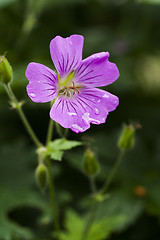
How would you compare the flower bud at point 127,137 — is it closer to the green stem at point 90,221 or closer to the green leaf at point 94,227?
the green stem at point 90,221

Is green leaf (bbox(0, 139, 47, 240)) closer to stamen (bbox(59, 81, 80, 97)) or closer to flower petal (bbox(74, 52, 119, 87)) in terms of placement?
stamen (bbox(59, 81, 80, 97))

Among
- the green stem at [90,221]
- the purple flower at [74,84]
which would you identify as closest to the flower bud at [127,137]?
the purple flower at [74,84]

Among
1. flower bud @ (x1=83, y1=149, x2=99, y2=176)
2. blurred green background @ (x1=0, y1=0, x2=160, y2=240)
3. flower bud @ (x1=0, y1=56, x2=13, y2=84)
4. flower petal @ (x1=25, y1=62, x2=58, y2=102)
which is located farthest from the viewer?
blurred green background @ (x1=0, y1=0, x2=160, y2=240)

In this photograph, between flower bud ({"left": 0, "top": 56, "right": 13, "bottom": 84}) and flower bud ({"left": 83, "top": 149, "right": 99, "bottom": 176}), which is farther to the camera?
flower bud ({"left": 83, "top": 149, "right": 99, "bottom": 176})

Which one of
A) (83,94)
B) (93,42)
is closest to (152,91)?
(93,42)

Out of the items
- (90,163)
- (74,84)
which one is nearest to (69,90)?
(74,84)

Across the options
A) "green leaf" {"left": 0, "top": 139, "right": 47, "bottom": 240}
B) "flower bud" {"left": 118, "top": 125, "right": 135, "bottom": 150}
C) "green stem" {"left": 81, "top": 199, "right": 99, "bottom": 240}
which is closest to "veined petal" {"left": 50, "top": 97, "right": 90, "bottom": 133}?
"flower bud" {"left": 118, "top": 125, "right": 135, "bottom": 150}

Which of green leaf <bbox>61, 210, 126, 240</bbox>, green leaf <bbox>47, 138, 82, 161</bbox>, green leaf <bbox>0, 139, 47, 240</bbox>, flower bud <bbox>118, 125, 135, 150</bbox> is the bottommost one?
green leaf <bbox>61, 210, 126, 240</bbox>

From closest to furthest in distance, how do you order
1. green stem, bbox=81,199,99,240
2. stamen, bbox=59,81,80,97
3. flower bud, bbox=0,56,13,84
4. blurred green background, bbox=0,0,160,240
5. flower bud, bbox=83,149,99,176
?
1. flower bud, bbox=0,56,13,84
2. stamen, bbox=59,81,80,97
3. flower bud, bbox=83,149,99,176
4. green stem, bbox=81,199,99,240
5. blurred green background, bbox=0,0,160,240

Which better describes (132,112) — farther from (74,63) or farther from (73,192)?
(74,63)
